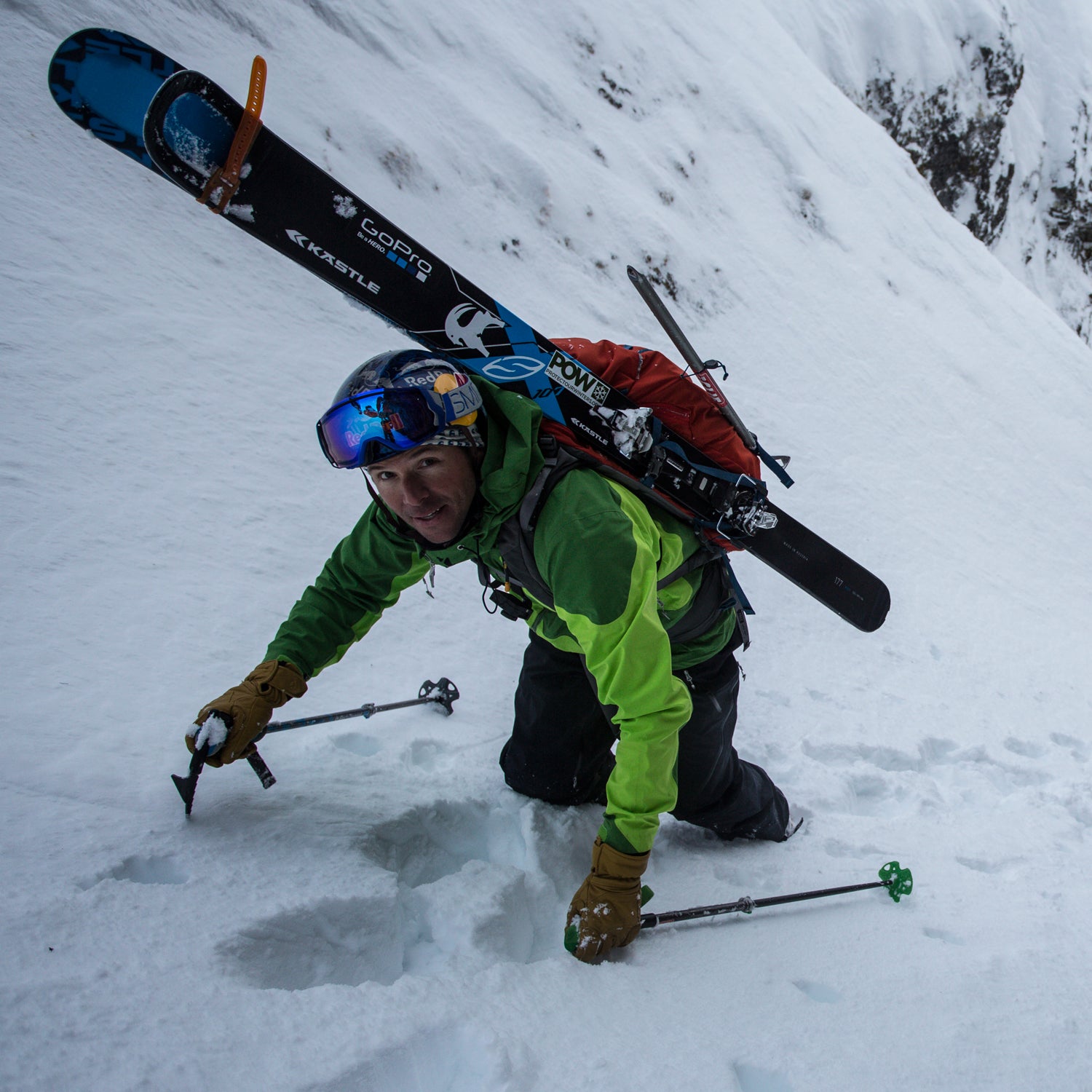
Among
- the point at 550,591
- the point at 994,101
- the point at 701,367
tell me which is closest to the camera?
the point at 550,591

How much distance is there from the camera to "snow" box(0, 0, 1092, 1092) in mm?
1793

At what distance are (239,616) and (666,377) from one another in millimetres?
2092

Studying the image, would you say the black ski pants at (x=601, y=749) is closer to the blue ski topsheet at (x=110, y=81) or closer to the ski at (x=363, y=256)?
the ski at (x=363, y=256)

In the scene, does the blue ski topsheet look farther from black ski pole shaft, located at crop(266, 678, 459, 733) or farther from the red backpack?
black ski pole shaft, located at crop(266, 678, 459, 733)

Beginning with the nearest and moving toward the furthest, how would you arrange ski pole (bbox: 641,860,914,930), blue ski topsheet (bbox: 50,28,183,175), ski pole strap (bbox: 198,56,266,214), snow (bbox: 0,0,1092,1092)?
snow (bbox: 0,0,1092,1092)
ski pole (bbox: 641,860,914,930)
blue ski topsheet (bbox: 50,28,183,175)
ski pole strap (bbox: 198,56,266,214)

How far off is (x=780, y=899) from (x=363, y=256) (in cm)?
285

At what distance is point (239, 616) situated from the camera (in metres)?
3.28

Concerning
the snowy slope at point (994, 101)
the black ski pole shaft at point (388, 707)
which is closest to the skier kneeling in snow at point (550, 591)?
the black ski pole shaft at point (388, 707)

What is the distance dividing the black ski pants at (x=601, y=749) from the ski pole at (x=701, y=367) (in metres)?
0.87

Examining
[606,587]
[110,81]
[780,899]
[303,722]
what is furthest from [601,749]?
[110,81]

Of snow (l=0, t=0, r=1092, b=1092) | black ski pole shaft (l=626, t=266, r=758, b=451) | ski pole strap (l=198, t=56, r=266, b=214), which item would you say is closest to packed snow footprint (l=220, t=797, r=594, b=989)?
snow (l=0, t=0, r=1092, b=1092)

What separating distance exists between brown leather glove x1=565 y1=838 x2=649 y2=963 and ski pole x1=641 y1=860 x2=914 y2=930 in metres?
0.17

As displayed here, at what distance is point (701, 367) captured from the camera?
3193 mm

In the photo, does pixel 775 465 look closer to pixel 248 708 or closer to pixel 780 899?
pixel 780 899
